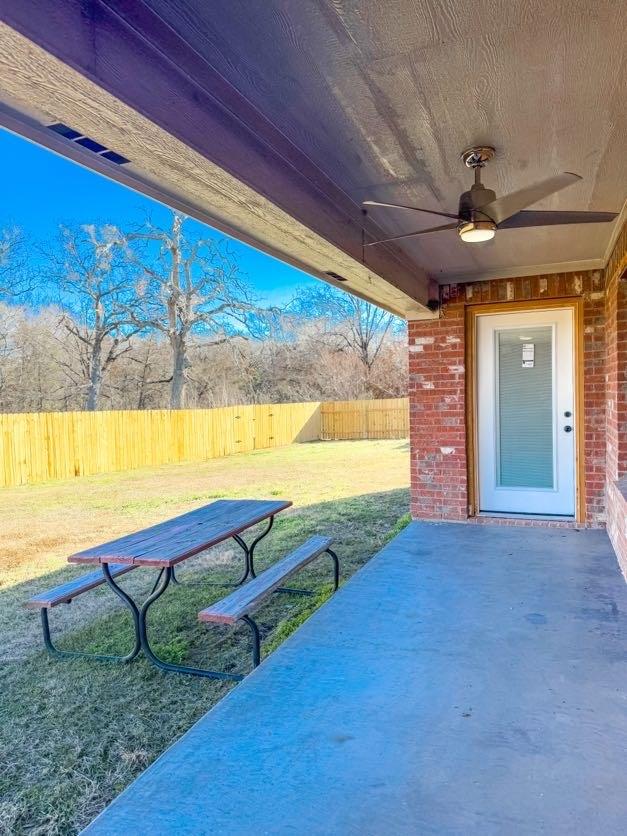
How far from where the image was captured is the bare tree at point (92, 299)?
699 inches

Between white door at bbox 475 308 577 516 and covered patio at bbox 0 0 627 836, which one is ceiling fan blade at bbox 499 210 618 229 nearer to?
covered patio at bbox 0 0 627 836

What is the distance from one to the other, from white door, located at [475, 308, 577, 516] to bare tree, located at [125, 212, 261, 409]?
14.6 m

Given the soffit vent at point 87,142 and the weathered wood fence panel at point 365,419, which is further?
the weathered wood fence panel at point 365,419

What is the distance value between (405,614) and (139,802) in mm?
1914

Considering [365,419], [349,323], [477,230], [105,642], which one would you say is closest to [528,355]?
[477,230]

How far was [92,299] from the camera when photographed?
59.3 feet

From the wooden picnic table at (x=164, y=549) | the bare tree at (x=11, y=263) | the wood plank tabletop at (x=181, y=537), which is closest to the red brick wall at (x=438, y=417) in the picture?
the wood plank tabletop at (x=181, y=537)

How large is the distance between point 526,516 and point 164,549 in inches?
151

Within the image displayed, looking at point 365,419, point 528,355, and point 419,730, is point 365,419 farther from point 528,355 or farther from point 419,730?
point 419,730

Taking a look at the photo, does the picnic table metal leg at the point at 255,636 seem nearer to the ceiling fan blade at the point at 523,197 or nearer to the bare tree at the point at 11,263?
the ceiling fan blade at the point at 523,197

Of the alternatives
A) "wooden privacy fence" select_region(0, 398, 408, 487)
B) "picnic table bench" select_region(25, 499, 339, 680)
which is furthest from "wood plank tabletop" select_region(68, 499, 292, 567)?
"wooden privacy fence" select_region(0, 398, 408, 487)

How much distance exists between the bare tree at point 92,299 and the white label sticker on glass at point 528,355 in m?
15.2

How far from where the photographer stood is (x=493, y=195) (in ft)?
9.96

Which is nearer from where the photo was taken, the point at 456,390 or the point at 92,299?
the point at 456,390
